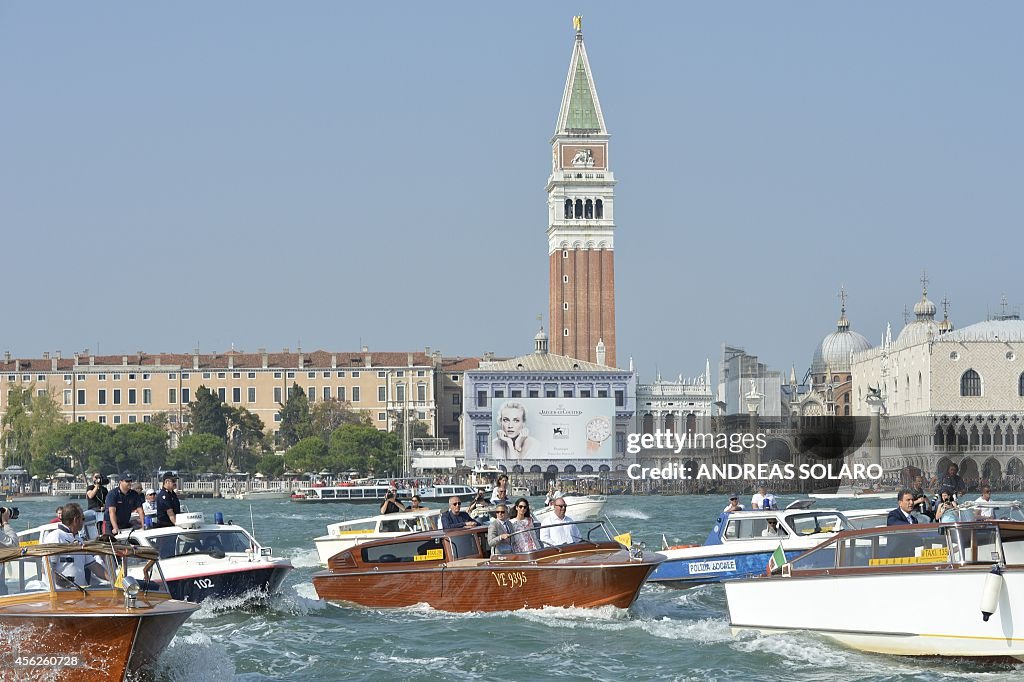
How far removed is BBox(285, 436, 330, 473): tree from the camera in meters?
103

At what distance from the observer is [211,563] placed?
19.6m

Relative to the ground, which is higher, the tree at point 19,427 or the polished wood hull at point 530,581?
the tree at point 19,427

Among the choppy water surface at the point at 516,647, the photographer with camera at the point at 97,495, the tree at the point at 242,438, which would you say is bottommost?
the choppy water surface at the point at 516,647

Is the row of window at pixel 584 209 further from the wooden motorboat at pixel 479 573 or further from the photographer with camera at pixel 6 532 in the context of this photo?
the photographer with camera at pixel 6 532

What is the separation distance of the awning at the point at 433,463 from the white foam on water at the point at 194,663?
91.1 metres

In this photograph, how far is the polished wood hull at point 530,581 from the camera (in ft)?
61.3

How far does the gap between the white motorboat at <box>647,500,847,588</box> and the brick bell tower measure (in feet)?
280

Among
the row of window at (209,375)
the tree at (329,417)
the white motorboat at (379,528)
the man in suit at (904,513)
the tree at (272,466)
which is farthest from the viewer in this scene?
the row of window at (209,375)

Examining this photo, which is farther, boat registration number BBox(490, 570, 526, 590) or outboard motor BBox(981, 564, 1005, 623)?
boat registration number BBox(490, 570, 526, 590)

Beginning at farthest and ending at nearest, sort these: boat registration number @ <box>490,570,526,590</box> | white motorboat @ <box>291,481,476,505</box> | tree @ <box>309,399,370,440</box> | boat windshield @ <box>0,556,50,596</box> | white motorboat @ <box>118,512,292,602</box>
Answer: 1. tree @ <box>309,399,370,440</box>
2. white motorboat @ <box>291,481,476,505</box>
3. white motorboat @ <box>118,512,292,602</box>
4. boat registration number @ <box>490,570,526,590</box>
5. boat windshield @ <box>0,556,50,596</box>

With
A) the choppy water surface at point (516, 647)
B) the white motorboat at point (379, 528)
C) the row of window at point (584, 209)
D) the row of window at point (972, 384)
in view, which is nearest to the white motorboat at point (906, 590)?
the choppy water surface at point (516, 647)

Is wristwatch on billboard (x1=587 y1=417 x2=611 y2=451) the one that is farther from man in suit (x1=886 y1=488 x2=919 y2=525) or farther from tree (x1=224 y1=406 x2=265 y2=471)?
man in suit (x1=886 y1=488 x2=919 y2=525)

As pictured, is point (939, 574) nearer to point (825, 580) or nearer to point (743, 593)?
point (825, 580)

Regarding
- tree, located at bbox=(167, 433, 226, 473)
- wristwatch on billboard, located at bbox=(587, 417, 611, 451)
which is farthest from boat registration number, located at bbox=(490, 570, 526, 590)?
tree, located at bbox=(167, 433, 226, 473)
